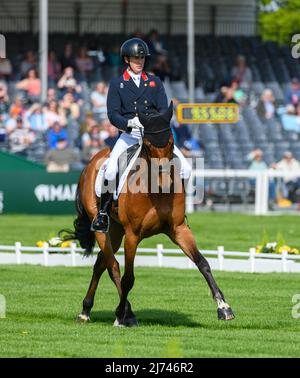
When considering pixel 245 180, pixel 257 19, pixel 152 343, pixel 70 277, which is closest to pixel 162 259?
pixel 70 277

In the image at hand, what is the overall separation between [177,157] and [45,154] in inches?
737

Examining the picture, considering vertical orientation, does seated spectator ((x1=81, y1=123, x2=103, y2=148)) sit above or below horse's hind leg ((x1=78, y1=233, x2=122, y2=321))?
above

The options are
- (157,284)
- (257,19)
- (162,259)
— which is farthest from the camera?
(257,19)

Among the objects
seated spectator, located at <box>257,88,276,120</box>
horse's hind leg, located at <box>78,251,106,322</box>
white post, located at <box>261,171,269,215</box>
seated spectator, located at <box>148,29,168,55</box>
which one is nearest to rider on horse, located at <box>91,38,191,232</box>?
horse's hind leg, located at <box>78,251,106,322</box>

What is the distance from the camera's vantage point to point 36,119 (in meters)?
31.8

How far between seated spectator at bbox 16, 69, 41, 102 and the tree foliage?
10067 millimetres

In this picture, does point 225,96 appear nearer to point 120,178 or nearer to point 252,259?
point 252,259

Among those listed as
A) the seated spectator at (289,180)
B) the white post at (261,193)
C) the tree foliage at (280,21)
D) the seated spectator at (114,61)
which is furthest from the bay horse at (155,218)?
the tree foliage at (280,21)

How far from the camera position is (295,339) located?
37.8 feet

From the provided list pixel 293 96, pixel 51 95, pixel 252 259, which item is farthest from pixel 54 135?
pixel 252 259

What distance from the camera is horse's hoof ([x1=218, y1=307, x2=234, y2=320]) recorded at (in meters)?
12.6

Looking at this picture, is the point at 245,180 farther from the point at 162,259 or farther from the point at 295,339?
the point at 295,339

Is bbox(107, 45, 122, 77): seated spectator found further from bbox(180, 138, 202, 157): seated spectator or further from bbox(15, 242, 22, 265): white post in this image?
bbox(15, 242, 22, 265): white post

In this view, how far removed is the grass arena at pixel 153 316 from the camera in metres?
10.9
